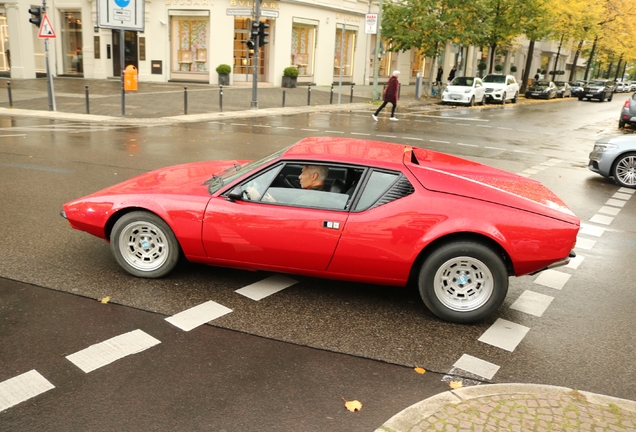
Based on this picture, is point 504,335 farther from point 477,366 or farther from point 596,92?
point 596,92

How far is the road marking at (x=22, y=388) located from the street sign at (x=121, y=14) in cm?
1948

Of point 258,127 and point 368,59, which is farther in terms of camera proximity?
point 368,59

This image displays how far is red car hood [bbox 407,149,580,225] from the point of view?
4770 mm

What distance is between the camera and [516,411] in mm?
3486

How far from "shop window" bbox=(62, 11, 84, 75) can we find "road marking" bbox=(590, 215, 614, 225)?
34.6 meters

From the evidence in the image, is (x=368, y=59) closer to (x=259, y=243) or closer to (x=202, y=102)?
(x=202, y=102)

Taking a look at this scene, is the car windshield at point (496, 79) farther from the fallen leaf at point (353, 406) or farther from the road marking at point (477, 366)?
the fallen leaf at point (353, 406)

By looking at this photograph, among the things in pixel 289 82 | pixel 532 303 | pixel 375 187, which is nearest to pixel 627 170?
pixel 532 303

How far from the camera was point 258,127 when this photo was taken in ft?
60.3

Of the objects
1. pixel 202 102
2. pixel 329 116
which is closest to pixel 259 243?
pixel 329 116

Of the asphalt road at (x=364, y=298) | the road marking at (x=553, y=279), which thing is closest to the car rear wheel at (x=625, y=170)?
the asphalt road at (x=364, y=298)

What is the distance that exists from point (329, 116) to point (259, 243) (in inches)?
731

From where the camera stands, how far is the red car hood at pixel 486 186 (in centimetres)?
477

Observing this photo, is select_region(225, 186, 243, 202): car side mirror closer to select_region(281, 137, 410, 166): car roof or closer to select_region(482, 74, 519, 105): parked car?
select_region(281, 137, 410, 166): car roof
